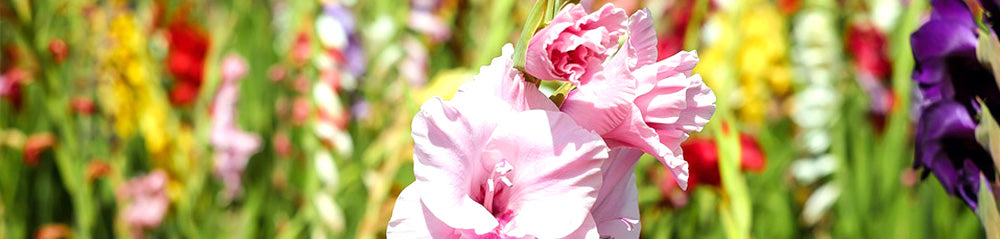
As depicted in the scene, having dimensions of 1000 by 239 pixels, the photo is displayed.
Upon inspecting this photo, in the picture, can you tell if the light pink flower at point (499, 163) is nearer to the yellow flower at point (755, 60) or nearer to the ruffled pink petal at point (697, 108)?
the ruffled pink petal at point (697, 108)

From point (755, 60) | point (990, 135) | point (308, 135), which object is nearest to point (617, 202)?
point (990, 135)

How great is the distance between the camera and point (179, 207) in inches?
48.6

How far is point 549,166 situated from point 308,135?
0.75m

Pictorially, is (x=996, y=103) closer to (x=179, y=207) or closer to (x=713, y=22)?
(x=179, y=207)

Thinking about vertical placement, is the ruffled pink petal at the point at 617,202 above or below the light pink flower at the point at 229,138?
above

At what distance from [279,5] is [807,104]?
1559mm

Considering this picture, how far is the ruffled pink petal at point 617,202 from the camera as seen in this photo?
36 centimetres

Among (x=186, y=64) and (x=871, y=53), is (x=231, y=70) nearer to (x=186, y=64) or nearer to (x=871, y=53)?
(x=186, y=64)

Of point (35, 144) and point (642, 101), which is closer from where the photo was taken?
point (642, 101)

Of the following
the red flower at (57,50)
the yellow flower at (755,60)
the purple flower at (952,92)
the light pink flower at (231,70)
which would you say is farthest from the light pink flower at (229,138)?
the purple flower at (952,92)

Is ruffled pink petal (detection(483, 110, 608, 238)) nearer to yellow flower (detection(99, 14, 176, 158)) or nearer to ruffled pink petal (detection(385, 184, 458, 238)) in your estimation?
ruffled pink petal (detection(385, 184, 458, 238))

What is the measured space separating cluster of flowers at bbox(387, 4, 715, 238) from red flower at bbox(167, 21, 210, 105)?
A: 1280mm

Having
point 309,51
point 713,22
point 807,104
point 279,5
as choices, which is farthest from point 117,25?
point 279,5

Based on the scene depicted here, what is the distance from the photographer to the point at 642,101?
0.33 metres
